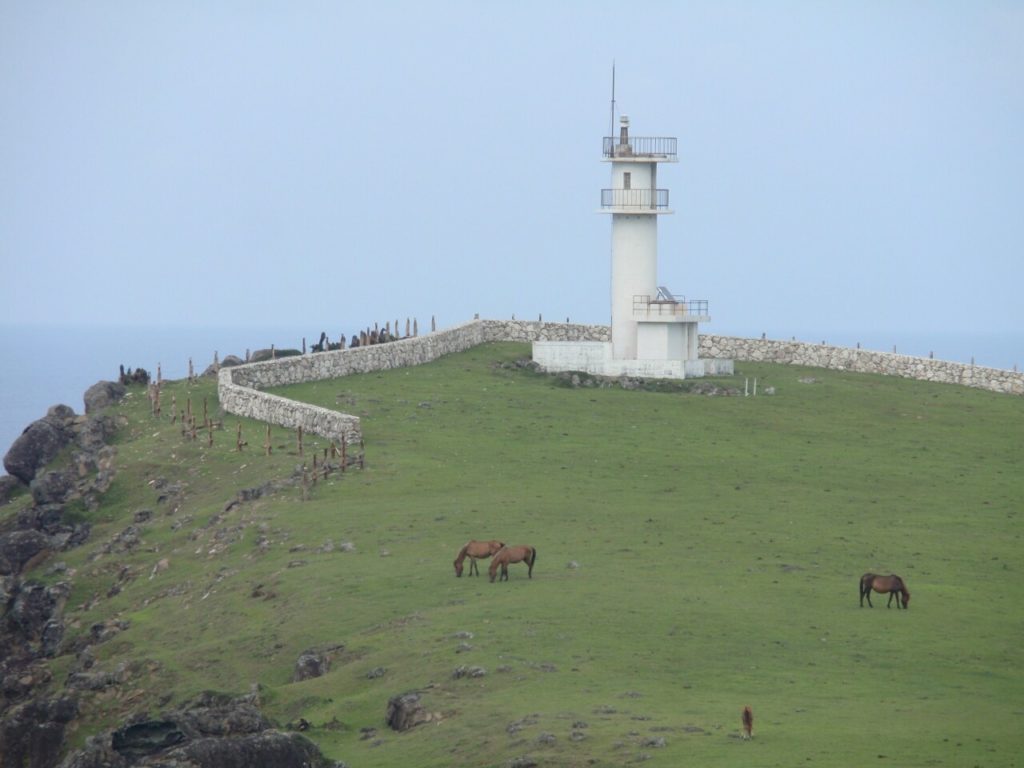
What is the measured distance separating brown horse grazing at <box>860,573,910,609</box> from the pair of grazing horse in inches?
299

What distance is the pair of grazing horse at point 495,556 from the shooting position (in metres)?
46.6

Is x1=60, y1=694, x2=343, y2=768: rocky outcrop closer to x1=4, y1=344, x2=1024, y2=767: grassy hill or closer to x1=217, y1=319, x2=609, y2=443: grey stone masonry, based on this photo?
x1=4, y1=344, x2=1024, y2=767: grassy hill

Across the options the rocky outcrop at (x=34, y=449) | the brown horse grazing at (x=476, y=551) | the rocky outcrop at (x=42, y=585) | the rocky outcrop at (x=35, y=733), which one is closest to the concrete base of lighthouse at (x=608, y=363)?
the rocky outcrop at (x=42, y=585)

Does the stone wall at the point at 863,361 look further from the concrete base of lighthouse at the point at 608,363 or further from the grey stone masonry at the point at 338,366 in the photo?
the grey stone masonry at the point at 338,366

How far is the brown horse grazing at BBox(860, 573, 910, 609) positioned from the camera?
44.1 m

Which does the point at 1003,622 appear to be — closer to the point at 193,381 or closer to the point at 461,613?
the point at 461,613

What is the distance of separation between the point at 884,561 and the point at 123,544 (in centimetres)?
2280

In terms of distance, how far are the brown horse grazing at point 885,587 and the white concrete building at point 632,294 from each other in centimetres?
3806

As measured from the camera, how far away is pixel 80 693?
149ft

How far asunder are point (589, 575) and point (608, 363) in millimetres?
36353

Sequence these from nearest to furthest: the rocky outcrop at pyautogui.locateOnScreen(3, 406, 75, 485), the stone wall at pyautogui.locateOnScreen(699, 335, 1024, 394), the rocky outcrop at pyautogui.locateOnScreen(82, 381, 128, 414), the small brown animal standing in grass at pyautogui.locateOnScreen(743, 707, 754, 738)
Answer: the small brown animal standing in grass at pyautogui.locateOnScreen(743, 707, 754, 738) → the rocky outcrop at pyautogui.locateOnScreen(3, 406, 75, 485) → the rocky outcrop at pyautogui.locateOnScreen(82, 381, 128, 414) → the stone wall at pyautogui.locateOnScreen(699, 335, 1024, 394)

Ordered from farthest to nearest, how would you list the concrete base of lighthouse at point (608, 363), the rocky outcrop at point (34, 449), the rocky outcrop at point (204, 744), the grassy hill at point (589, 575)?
1. the concrete base of lighthouse at point (608, 363)
2. the rocky outcrop at point (34, 449)
3. the grassy hill at point (589, 575)
4. the rocky outcrop at point (204, 744)

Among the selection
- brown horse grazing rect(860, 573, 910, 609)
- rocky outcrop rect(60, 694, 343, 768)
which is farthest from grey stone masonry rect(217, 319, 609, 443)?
rocky outcrop rect(60, 694, 343, 768)

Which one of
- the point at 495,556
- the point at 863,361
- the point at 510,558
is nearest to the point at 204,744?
the point at 495,556
